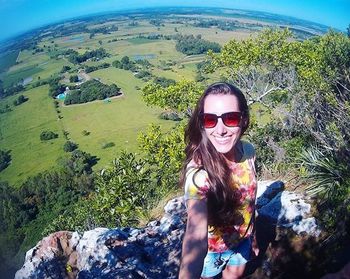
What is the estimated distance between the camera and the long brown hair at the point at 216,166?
182 cm

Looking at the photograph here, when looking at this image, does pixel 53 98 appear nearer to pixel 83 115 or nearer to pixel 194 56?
pixel 83 115

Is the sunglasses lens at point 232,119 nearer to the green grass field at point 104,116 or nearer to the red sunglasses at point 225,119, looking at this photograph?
the red sunglasses at point 225,119

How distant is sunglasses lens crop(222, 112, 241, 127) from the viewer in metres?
1.93

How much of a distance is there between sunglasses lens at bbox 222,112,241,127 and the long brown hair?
5 centimetres

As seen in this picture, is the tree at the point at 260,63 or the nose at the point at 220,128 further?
the tree at the point at 260,63

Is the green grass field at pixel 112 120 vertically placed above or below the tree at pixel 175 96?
→ above

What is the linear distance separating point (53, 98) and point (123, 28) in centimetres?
3886

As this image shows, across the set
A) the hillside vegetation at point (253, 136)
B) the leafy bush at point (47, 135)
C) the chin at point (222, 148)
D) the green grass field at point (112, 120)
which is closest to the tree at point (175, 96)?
the hillside vegetation at point (253, 136)

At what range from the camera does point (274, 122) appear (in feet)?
41.0

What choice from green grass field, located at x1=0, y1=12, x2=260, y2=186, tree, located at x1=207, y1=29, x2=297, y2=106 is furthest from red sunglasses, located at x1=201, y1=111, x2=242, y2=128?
green grass field, located at x1=0, y1=12, x2=260, y2=186

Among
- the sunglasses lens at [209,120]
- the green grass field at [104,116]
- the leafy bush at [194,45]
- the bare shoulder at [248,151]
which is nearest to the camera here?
the sunglasses lens at [209,120]

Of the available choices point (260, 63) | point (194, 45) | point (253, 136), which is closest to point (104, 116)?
point (194, 45)

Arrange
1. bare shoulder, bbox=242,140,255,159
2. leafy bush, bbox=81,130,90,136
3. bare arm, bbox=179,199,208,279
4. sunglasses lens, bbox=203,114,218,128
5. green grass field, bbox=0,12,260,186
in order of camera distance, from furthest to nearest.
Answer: leafy bush, bbox=81,130,90,136 → green grass field, bbox=0,12,260,186 → bare shoulder, bbox=242,140,255,159 → sunglasses lens, bbox=203,114,218,128 → bare arm, bbox=179,199,208,279

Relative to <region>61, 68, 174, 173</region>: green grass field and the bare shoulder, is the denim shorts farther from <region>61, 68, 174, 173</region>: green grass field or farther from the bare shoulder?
<region>61, 68, 174, 173</region>: green grass field
